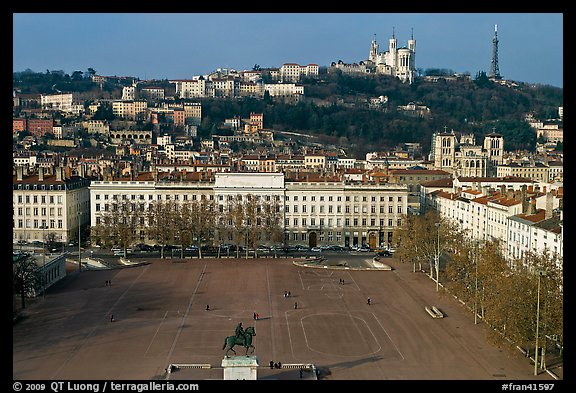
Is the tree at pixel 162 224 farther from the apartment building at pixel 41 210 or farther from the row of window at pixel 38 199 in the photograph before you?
the row of window at pixel 38 199

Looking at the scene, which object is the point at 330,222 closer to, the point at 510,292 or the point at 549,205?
the point at 549,205

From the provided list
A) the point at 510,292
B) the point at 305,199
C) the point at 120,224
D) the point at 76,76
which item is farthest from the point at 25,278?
the point at 76,76

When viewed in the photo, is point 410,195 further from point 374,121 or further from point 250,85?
point 250,85

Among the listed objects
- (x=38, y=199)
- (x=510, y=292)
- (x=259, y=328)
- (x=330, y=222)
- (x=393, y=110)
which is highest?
(x=393, y=110)

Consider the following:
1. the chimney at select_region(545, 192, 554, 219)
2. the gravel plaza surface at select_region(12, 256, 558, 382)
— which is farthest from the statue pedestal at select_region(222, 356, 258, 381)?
the chimney at select_region(545, 192, 554, 219)

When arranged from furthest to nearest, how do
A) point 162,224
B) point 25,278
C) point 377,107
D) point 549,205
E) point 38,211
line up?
point 377,107 < point 38,211 < point 162,224 < point 549,205 < point 25,278

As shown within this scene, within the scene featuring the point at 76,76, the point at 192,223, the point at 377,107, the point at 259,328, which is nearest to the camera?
the point at 259,328
